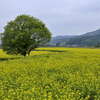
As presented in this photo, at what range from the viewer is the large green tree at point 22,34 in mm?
24781

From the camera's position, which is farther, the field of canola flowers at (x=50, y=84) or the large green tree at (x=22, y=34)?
the large green tree at (x=22, y=34)

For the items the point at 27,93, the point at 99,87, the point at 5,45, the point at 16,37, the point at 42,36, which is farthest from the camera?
the point at 42,36

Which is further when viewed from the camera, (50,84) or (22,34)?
(22,34)

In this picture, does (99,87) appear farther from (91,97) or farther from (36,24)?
(36,24)

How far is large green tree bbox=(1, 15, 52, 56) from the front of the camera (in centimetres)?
2478

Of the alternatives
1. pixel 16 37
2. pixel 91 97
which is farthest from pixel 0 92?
pixel 16 37

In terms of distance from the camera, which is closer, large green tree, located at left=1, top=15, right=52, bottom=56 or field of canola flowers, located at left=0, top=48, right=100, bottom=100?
field of canola flowers, located at left=0, top=48, right=100, bottom=100

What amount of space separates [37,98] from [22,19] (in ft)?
83.9

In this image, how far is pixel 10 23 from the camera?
26234 millimetres

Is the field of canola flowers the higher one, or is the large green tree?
the large green tree

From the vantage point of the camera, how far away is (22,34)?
2389cm

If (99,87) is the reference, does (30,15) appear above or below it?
above

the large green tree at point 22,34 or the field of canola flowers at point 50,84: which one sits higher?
the large green tree at point 22,34

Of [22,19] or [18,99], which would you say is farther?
[22,19]
